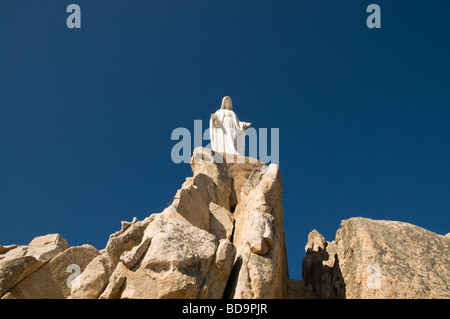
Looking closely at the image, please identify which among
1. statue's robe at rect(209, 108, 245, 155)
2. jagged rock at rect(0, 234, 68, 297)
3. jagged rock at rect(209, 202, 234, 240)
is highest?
statue's robe at rect(209, 108, 245, 155)

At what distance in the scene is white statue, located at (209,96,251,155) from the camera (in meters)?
18.8

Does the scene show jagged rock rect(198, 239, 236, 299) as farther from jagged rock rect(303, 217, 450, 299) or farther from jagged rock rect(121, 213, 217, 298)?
jagged rock rect(303, 217, 450, 299)

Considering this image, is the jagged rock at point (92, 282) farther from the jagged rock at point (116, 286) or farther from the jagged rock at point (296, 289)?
the jagged rock at point (296, 289)

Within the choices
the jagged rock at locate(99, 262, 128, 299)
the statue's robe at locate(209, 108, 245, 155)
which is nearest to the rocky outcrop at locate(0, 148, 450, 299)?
the jagged rock at locate(99, 262, 128, 299)

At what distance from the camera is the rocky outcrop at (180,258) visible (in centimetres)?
895

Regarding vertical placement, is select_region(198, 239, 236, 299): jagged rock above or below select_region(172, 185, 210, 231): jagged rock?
below

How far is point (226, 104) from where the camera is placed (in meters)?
21.7

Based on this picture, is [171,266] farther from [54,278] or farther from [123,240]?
[54,278]

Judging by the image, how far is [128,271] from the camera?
357 inches

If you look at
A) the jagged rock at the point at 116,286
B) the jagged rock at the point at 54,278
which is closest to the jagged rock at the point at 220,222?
the jagged rock at the point at 116,286

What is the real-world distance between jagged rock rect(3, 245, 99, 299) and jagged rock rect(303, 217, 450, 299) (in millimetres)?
8068

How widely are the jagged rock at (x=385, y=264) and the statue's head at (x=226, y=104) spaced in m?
11.0
